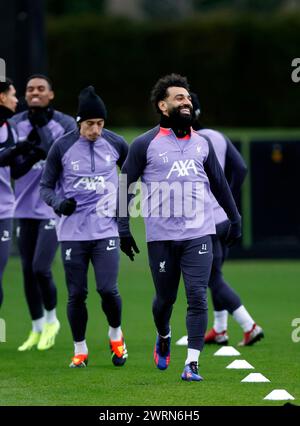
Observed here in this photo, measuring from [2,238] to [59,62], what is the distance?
24678mm

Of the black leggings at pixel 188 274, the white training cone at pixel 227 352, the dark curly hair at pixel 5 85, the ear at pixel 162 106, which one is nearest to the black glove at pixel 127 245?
the black leggings at pixel 188 274

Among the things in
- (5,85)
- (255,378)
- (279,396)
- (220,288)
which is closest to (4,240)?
→ (5,85)

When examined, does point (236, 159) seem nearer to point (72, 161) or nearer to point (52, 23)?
point (72, 161)

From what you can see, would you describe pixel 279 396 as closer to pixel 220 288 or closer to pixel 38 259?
pixel 220 288

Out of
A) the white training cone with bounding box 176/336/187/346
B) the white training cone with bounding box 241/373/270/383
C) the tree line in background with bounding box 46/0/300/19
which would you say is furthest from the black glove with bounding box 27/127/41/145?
the tree line in background with bounding box 46/0/300/19

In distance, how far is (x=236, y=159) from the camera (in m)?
13.2

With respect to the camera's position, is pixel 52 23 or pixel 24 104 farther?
pixel 52 23

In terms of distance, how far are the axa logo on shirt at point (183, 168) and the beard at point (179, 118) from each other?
0.28 metres

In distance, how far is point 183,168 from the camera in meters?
10.9

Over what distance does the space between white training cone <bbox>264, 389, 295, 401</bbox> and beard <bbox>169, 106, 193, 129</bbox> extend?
2381 mm

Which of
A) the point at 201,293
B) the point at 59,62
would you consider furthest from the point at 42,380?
the point at 59,62

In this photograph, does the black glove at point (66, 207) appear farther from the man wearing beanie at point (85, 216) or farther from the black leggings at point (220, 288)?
the black leggings at point (220, 288)

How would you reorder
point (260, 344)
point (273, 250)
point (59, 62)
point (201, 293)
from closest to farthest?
point (201, 293), point (260, 344), point (273, 250), point (59, 62)

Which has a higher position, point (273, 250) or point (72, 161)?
point (72, 161)
